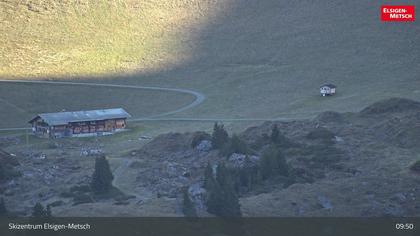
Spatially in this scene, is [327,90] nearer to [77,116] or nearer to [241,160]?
[77,116]

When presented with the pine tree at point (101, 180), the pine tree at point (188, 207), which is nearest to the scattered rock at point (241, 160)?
the pine tree at point (101, 180)

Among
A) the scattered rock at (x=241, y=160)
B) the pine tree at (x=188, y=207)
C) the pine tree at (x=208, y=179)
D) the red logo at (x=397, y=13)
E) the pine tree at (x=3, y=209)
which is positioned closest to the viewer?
the pine tree at (x=188, y=207)

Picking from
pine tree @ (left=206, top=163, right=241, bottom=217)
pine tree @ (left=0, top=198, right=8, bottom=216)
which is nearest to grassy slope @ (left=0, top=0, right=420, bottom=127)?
pine tree @ (left=206, top=163, right=241, bottom=217)

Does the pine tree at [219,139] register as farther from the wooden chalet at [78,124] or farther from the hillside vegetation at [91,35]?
the hillside vegetation at [91,35]

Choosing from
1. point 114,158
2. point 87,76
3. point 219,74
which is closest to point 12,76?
point 87,76

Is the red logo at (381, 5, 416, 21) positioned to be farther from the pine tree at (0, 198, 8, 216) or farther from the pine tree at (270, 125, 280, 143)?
the pine tree at (0, 198, 8, 216)

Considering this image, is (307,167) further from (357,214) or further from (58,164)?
(58,164)
